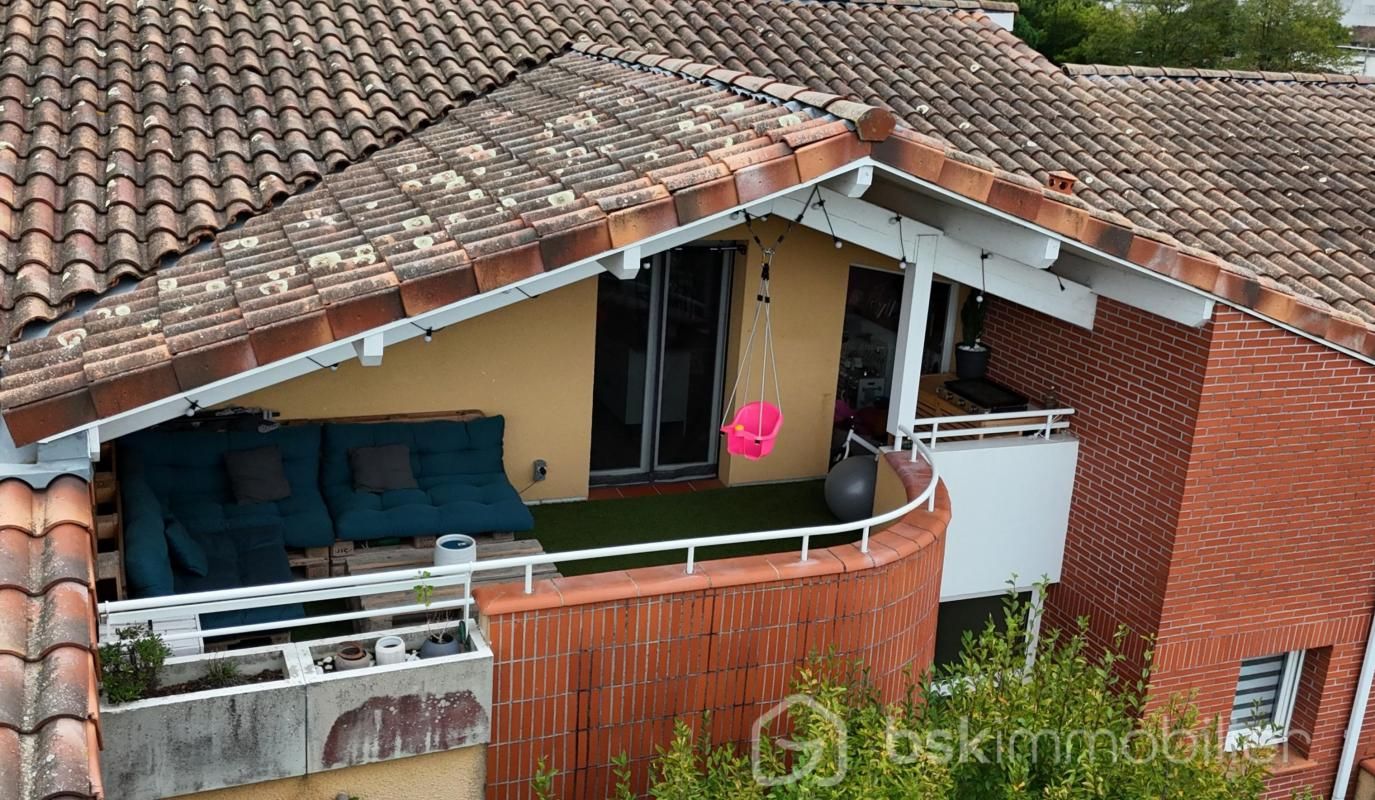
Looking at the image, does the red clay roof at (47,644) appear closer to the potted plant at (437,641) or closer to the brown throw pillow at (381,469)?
the potted plant at (437,641)

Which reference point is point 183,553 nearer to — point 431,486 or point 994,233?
point 431,486

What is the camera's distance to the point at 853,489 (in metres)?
10.2

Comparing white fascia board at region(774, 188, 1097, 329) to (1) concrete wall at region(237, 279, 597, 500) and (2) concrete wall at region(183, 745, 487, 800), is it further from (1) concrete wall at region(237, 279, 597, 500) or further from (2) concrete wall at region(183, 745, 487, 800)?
(2) concrete wall at region(183, 745, 487, 800)

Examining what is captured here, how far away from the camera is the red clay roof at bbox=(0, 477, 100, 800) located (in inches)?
152

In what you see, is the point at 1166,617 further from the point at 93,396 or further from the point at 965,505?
the point at 93,396

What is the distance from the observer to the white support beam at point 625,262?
698 cm

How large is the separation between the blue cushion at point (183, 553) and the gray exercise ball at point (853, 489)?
16.2 ft

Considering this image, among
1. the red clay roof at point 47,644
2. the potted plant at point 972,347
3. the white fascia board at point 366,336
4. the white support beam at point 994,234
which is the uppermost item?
the white support beam at point 994,234

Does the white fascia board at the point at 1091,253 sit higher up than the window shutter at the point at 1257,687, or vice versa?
the white fascia board at the point at 1091,253

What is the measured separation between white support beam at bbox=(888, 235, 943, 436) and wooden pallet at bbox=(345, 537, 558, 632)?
3.04 metres

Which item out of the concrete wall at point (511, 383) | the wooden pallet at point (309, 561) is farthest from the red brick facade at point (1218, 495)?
the wooden pallet at point (309, 561)

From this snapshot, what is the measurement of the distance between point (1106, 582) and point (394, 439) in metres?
5.98

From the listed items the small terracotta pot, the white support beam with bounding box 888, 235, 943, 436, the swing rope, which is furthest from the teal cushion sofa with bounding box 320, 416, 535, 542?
the white support beam with bounding box 888, 235, 943, 436

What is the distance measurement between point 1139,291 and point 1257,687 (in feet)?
13.8
